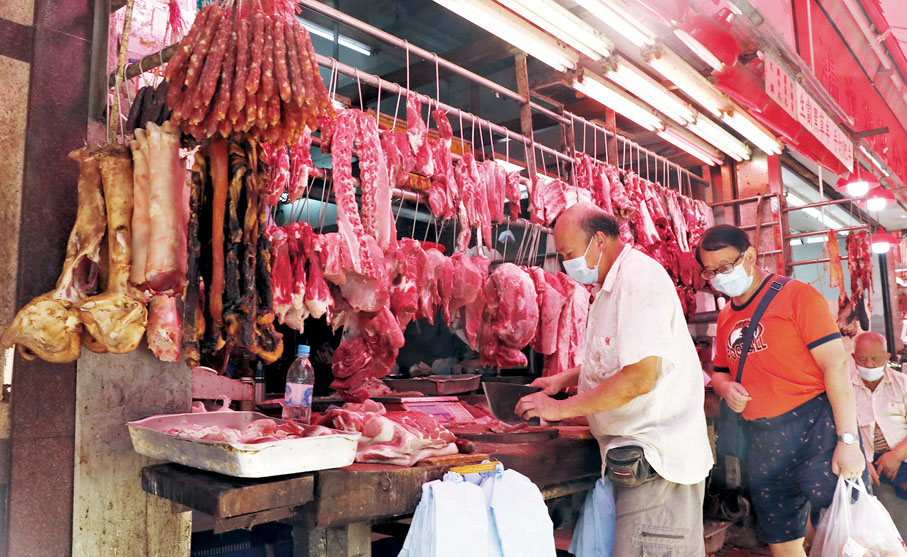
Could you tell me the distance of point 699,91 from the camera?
6180mm

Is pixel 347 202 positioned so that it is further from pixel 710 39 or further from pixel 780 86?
pixel 780 86

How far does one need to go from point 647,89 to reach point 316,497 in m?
4.89

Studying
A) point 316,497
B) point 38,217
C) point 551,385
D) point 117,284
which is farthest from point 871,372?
point 38,217

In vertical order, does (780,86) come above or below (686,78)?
below

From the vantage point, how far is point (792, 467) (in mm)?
3826

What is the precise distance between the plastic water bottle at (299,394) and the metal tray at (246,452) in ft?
2.32

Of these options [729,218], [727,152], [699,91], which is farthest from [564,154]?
[729,218]

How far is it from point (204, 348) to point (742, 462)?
4.08m

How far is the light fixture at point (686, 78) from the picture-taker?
536 centimetres

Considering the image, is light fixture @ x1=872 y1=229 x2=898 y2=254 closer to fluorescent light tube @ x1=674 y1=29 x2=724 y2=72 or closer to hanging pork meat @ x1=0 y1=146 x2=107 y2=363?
fluorescent light tube @ x1=674 y1=29 x2=724 y2=72

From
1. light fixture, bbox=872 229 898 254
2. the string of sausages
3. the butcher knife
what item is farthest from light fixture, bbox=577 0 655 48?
light fixture, bbox=872 229 898 254

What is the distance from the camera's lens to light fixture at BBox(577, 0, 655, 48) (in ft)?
14.8

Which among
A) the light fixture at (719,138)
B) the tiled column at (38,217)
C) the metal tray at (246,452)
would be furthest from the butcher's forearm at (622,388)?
the light fixture at (719,138)

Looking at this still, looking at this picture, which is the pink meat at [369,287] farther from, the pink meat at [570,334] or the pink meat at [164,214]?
the pink meat at [570,334]
